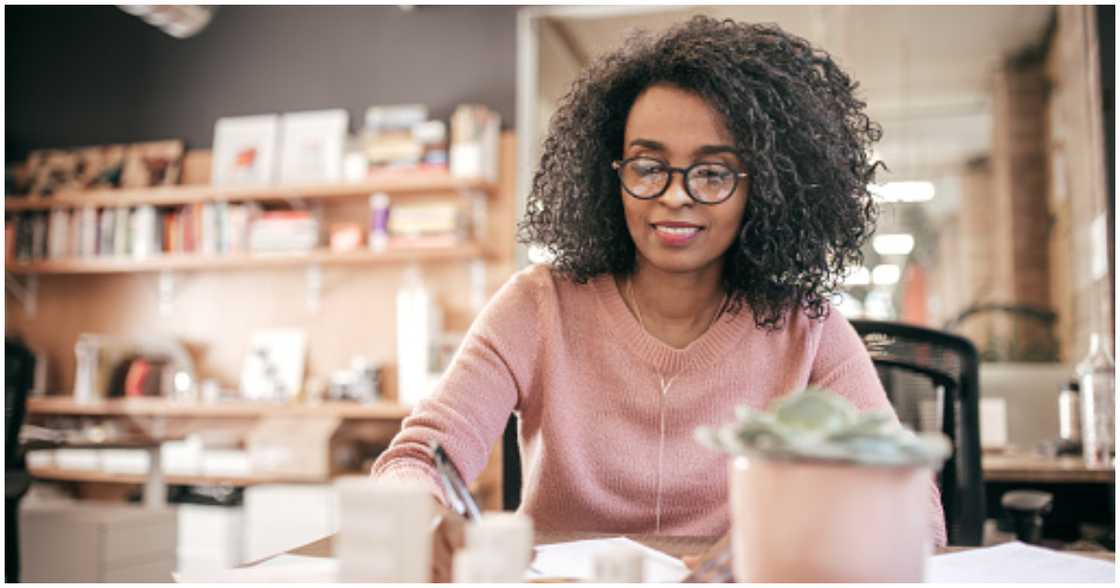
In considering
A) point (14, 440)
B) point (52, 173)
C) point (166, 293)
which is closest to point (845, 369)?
point (14, 440)

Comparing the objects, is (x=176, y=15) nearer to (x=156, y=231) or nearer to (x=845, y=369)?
(x=156, y=231)

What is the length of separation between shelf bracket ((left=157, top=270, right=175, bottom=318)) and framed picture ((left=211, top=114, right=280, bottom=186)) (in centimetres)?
57

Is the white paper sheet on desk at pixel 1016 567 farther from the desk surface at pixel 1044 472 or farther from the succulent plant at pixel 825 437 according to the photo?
the desk surface at pixel 1044 472

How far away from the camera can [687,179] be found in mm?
1248

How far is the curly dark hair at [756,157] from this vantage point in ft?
4.34

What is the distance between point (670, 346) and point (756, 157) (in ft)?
0.98

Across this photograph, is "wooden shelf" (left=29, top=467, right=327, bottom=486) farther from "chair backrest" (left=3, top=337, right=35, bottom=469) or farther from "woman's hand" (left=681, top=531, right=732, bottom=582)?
"woman's hand" (left=681, top=531, right=732, bottom=582)

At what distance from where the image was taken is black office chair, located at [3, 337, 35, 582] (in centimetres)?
276

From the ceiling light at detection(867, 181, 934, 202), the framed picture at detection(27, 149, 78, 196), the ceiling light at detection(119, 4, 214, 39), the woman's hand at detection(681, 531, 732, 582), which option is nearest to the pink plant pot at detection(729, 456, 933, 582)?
the woman's hand at detection(681, 531, 732, 582)

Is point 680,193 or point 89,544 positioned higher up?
point 680,193

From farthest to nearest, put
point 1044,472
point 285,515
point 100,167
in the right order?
point 100,167
point 285,515
point 1044,472

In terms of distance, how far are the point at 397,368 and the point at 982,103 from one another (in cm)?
467

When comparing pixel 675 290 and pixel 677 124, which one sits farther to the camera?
pixel 675 290

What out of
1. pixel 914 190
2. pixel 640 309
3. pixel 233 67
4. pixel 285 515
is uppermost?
pixel 233 67
